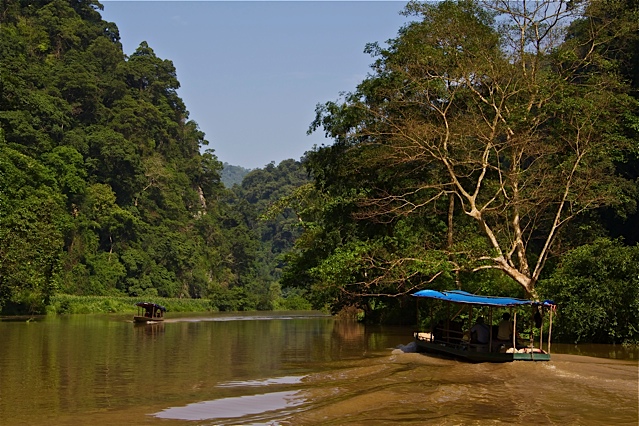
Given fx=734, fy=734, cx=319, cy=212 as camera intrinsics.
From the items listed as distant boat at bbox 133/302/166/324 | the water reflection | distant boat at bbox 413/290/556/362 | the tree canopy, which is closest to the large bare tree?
the tree canopy

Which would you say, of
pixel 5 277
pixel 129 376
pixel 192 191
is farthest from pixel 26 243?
pixel 192 191

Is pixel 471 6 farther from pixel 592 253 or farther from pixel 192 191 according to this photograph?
pixel 192 191

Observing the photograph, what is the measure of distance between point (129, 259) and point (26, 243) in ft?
99.6

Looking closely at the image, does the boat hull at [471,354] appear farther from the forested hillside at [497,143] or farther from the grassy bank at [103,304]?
the grassy bank at [103,304]

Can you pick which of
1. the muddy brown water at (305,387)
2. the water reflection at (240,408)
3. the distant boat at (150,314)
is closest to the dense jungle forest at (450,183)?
the muddy brown water at (305,387)

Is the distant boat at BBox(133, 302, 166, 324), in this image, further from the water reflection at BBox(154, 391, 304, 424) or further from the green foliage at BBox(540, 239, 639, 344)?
the water reflection at BBox(154, 391, 304, 424)

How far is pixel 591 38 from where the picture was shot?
23.9m

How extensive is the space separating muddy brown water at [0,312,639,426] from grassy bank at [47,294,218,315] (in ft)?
92.7

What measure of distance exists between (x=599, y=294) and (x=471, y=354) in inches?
225

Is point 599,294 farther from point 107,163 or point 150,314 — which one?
point 107,163

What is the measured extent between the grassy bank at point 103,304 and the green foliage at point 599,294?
36179 millimetres

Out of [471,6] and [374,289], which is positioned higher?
[471,6]

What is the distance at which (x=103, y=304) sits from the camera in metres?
55.1

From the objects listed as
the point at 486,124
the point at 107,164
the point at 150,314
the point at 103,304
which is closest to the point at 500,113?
the point at 486,124
